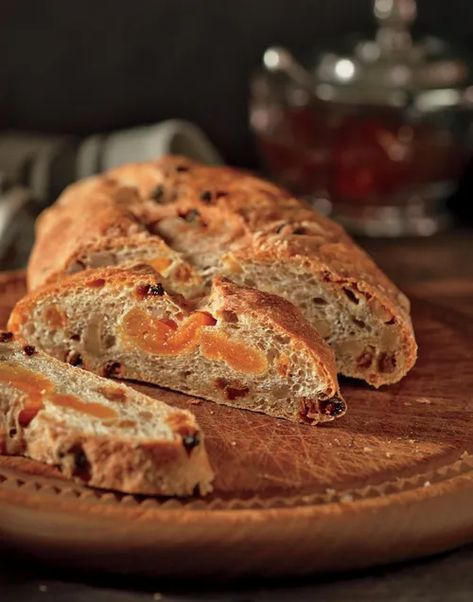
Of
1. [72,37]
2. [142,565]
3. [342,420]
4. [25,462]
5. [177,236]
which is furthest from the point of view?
[72,37]

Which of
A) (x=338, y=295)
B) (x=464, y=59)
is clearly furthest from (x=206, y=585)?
(x=464, y=59)

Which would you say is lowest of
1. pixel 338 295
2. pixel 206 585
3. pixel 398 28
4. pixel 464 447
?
pixel 206 585

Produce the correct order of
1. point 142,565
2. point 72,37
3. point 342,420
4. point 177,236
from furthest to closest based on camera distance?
1. point 72,37
2. point 177,236
3. point 342,420
4. point 142,565

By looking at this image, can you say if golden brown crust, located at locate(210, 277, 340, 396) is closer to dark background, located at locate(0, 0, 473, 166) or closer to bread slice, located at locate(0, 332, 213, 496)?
bread slice, located at locate(0, 332, 213, 496)

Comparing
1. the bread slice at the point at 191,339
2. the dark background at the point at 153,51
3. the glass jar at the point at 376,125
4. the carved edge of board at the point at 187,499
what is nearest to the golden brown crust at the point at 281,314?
the bread slice at the point at 191,339

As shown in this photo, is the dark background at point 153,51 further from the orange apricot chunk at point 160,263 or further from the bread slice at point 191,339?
the bread slice at point 191,339

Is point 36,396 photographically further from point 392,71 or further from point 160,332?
point 392,71

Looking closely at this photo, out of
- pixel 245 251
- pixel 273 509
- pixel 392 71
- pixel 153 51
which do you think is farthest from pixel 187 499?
pixel 153 51

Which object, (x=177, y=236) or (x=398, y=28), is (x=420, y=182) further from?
(x=177, y=236)
